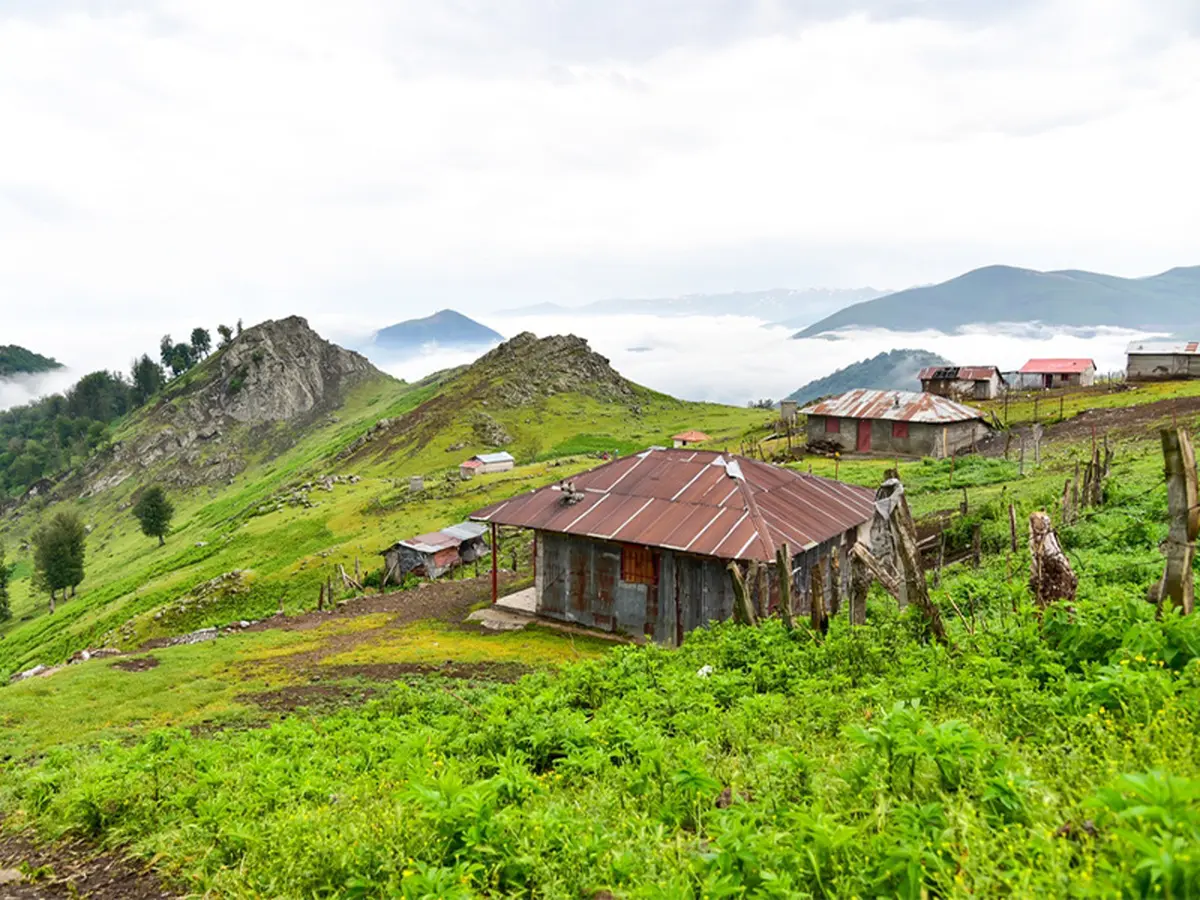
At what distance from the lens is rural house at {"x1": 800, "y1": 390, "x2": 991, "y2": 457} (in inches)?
2067

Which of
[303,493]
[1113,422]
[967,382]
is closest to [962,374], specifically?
[967,382]

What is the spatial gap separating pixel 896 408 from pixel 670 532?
129ft

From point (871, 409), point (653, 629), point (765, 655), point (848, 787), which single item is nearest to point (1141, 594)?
point (765, 655)

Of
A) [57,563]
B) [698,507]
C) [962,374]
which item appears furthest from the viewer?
[962,374]

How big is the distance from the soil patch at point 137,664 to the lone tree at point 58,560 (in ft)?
236

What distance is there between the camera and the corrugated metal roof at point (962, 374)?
83.5 meters

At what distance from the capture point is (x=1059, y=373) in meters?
90.9

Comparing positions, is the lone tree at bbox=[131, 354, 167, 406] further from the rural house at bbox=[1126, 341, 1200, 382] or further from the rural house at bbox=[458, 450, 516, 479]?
the rural house at bbox=[1126, 341, 1200, 382]

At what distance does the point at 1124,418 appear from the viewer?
1970 inches

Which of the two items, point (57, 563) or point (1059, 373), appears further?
point (1059, 373)

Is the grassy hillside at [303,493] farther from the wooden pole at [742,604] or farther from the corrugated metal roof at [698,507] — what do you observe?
the wooden pole at [742,604]

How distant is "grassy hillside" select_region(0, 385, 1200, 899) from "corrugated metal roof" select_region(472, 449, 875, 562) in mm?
7012

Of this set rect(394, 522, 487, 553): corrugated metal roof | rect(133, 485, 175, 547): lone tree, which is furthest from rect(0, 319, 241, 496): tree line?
rect(394, 522, 487, 553): corrugated metal roof

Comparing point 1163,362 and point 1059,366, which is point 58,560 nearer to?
point 1163,362
